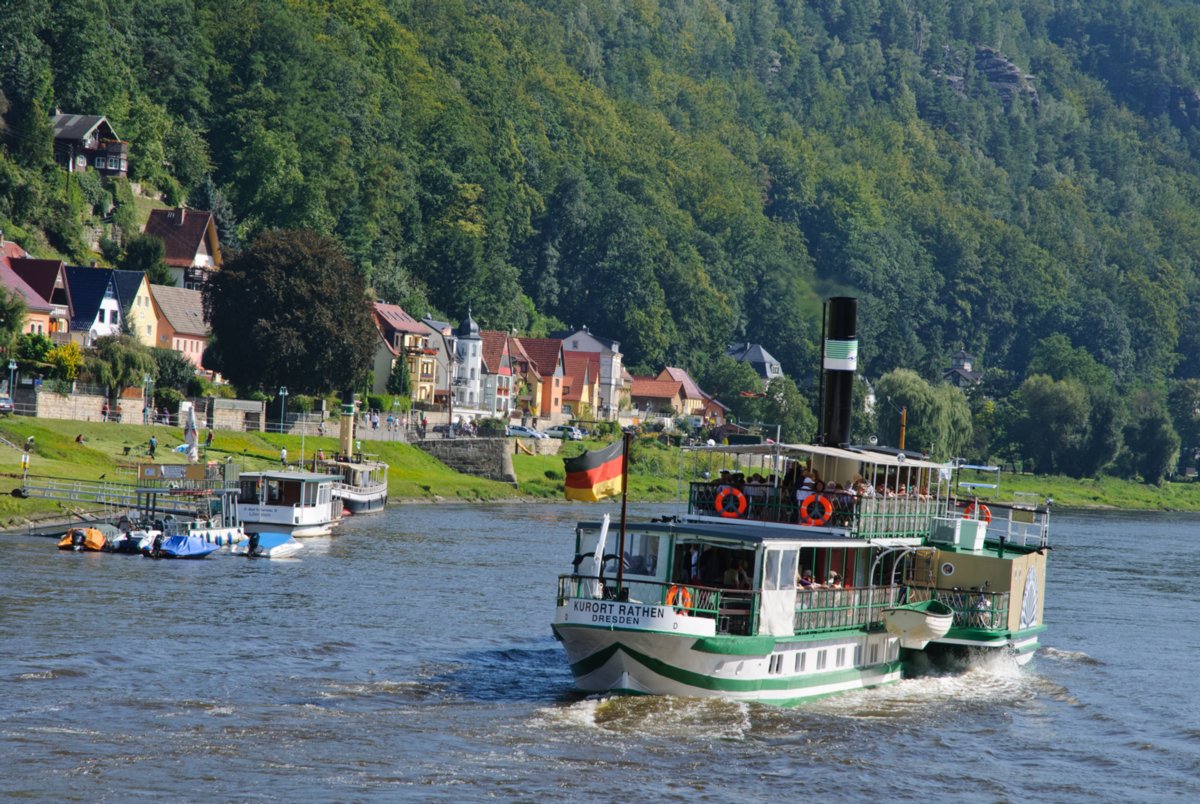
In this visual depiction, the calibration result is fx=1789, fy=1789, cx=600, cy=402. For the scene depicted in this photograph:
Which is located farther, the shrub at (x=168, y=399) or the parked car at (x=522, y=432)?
the parked car at (x=522, y=432)

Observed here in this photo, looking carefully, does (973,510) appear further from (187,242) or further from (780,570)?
(187,242)

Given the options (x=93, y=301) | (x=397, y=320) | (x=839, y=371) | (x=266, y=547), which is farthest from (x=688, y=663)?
(x=397, y=320)

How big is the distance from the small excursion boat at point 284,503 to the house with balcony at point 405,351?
7991 centimetres

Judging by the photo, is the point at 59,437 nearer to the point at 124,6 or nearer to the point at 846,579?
the point at 846,579

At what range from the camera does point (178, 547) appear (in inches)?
2867

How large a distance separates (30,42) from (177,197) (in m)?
20.0

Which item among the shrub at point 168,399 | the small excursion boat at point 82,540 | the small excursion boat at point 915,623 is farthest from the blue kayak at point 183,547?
the shrub at point 168,399

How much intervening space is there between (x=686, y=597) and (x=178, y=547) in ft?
119

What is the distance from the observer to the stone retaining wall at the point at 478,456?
134875mm

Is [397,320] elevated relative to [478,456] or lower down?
elevated

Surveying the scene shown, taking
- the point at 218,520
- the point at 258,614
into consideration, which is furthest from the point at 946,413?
the point at 258,614

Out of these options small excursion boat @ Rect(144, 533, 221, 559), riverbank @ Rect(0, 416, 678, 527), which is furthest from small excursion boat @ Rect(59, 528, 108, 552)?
riverbank @ Rect(0, 416, 678, 527)

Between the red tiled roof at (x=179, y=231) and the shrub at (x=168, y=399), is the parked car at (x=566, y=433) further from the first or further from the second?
the shrub at (x=168, y=399)

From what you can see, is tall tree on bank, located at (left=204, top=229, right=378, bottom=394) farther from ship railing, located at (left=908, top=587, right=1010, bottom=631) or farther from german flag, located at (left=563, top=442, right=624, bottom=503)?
german flag, located at (left=563, top=442, right=624, bottom=503)
